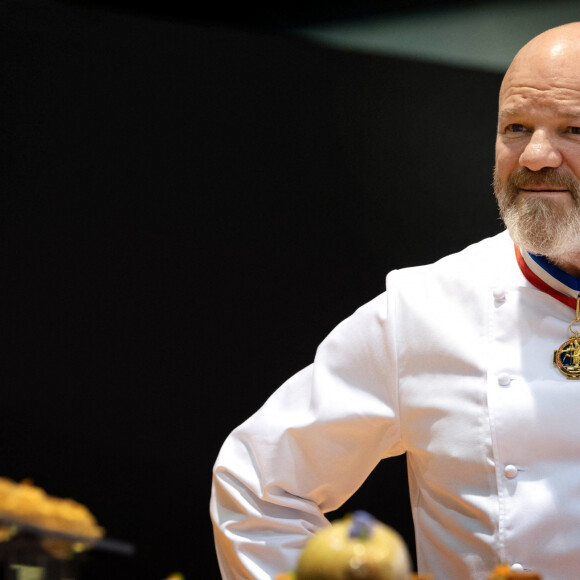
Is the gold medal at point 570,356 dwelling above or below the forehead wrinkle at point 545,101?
below

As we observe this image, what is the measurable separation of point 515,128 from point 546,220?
158 millimetres

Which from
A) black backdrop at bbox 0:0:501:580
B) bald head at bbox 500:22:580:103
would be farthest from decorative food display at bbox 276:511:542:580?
black backdrop at bbox 0:0:501:580

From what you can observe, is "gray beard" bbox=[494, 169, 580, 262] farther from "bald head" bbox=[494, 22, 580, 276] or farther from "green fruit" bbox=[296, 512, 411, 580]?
"green fruit" bbox=[296, 512, 411, 580]

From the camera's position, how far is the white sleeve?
5.43ft

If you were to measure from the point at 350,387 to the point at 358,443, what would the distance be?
0.09 metres

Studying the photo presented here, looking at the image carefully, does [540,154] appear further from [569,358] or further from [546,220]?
[569,358]

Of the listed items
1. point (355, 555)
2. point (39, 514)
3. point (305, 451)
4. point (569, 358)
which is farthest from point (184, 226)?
point (355, 555)

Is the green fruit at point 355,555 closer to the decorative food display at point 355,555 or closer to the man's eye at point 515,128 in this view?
the decorative food display at point 355,555

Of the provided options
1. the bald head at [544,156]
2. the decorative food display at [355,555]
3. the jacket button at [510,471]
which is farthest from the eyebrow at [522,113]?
the decorative food display at [355,555]

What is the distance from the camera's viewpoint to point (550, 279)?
5.48ft

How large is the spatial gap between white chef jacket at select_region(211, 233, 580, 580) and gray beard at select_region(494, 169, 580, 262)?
0.09m

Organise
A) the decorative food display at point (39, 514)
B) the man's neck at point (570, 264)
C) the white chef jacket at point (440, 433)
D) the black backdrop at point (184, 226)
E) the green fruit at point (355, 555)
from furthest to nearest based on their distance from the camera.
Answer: the black backdrop at point (184, 226)
the man's neck at point (570, 264)
the white chef jacket at point (440, 433)
the decorative food display at point (39, 514)
the green fruit at point (355, 555)

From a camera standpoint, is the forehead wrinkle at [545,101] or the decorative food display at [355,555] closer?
the decorative food display at [355,555]

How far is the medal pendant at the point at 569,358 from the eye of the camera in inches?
62.4
